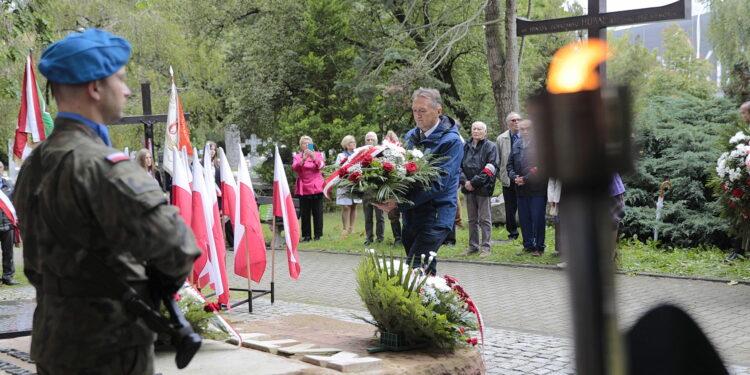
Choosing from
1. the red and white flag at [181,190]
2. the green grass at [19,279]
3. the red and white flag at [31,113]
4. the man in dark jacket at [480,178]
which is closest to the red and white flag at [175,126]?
the red and white flag at [31,113]

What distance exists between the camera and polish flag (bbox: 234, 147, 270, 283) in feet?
30.4

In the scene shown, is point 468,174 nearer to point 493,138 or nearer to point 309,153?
point 309,153

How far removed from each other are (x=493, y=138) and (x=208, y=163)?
15.9 m

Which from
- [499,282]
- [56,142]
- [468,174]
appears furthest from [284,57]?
[56,142]

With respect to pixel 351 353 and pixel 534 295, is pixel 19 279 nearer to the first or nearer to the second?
pixel 534 295

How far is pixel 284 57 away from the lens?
28.2 m

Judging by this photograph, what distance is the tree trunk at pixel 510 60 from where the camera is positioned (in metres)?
17.3

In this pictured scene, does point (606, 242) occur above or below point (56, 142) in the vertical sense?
below

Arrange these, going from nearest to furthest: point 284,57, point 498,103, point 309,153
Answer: point 309,153 < point 498,103 < point 284,57

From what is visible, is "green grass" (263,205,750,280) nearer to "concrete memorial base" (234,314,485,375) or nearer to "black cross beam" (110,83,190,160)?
"concrete memorial base" (234,314,485,375)

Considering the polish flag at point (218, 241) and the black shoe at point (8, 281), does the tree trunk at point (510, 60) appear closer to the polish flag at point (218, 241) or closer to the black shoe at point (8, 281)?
the polish flag at point (218, 241)

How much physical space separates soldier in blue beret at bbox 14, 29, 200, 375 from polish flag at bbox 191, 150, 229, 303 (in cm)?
546

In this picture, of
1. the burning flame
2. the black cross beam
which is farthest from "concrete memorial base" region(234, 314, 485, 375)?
the black cross beam

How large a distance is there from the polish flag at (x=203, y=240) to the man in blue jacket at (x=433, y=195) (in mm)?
2164
